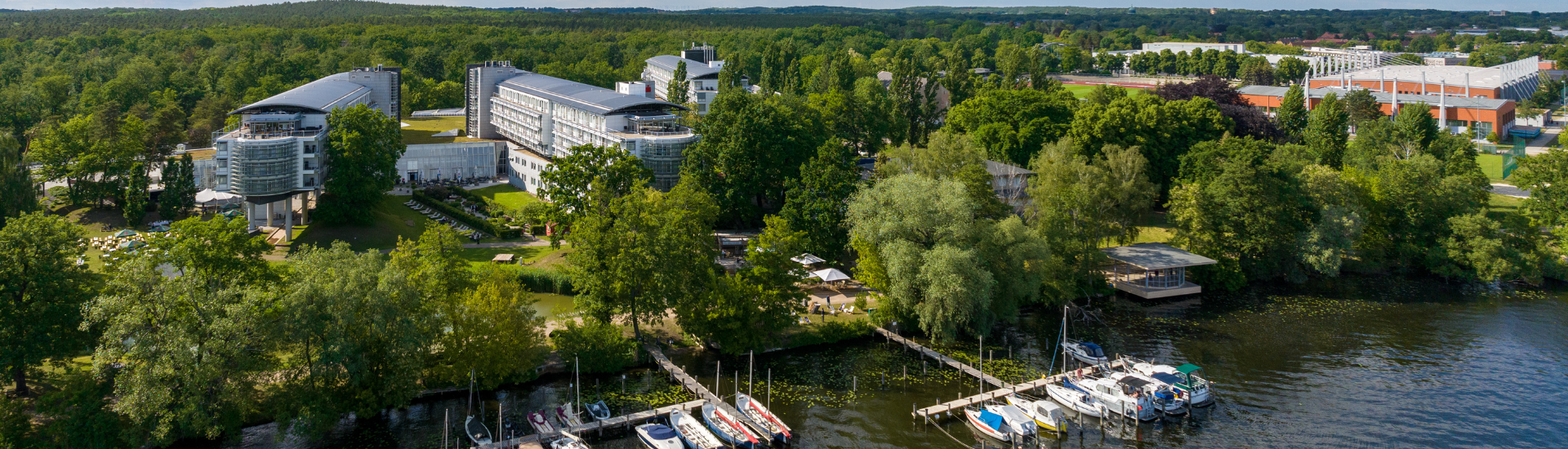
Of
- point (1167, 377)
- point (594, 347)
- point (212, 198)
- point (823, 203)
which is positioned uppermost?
point (823, 203)

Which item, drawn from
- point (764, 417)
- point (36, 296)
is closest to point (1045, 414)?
point (764, 417)

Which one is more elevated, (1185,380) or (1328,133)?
(1328,133)

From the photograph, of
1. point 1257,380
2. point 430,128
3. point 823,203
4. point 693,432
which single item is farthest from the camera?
point 430,128

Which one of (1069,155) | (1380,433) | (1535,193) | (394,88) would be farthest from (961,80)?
(1380,433)

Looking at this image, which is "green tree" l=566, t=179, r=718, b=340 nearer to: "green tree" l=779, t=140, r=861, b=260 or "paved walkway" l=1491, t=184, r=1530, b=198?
"green tree" l=779, t=140, r=861, b=260

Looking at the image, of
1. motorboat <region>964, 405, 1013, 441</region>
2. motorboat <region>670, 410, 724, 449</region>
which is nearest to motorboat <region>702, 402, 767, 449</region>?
motorboat <region>670, 410, 724, 449</region>

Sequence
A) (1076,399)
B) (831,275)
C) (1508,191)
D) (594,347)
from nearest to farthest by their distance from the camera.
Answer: (1076,399) → (594,347) → (831,275) → (1508,191)

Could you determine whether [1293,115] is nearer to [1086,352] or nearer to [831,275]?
[1086,352]
